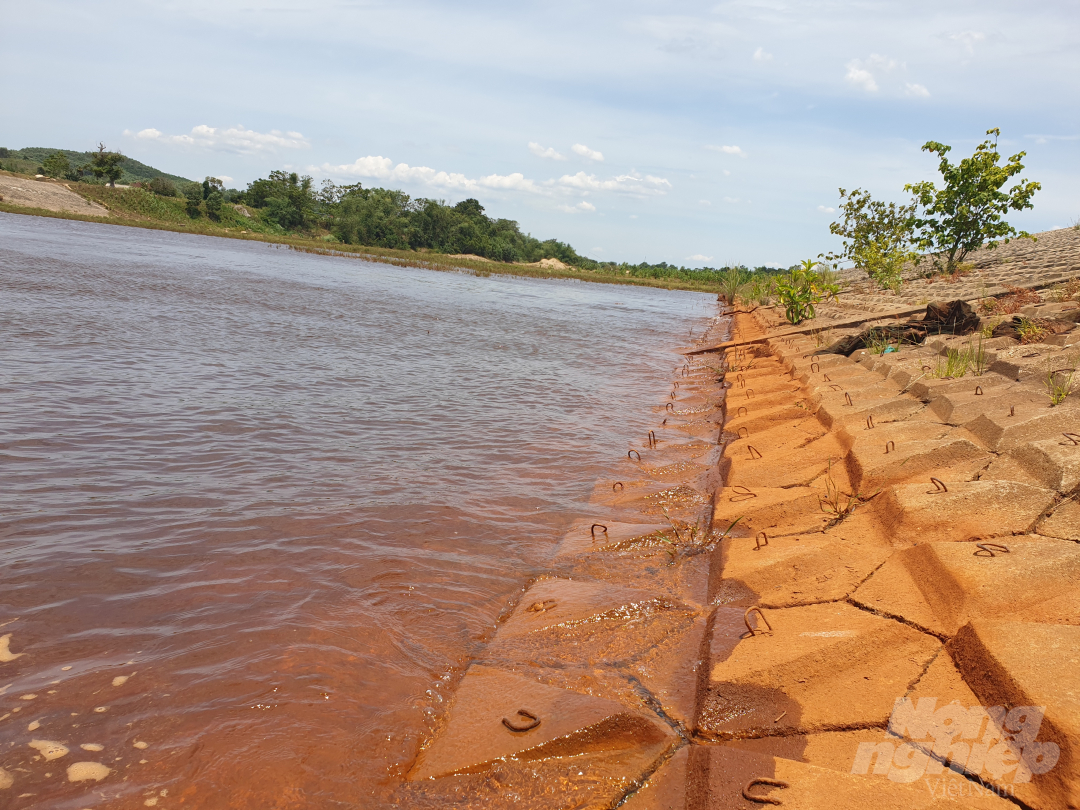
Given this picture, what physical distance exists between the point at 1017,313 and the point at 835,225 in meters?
13.5

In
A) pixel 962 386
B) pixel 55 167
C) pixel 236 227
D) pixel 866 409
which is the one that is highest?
pixel 55 167

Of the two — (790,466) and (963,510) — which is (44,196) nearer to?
(790,466)

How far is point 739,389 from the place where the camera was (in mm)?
9352

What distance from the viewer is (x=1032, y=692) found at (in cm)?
194

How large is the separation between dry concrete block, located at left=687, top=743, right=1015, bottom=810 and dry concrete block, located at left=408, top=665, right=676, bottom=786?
0.34m

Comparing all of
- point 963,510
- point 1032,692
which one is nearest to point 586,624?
point 1032,692

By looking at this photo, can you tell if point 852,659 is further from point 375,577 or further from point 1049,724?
point 375,577

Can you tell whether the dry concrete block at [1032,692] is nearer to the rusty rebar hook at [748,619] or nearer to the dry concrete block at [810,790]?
the dry concrete block at [810,790]

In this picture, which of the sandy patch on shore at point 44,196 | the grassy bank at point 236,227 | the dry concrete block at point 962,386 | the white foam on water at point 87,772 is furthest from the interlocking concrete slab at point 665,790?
the sandy patch on shore at point 44,196

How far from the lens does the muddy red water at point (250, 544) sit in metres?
2.46

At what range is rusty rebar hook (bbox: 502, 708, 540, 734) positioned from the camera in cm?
246

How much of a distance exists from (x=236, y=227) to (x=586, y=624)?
217 feet

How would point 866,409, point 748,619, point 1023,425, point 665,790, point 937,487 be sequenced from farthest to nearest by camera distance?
point 866,409, point 1023,425, point 937,487, point 748,619, point 665,790

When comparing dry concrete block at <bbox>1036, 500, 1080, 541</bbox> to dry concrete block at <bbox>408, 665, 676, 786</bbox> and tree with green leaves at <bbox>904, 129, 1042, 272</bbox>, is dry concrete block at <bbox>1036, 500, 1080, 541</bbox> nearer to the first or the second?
dry concrete block at <bbox>408, 665, 676, 786</bbox>
